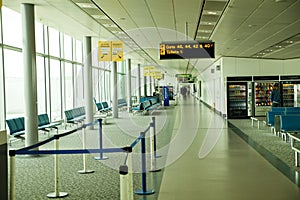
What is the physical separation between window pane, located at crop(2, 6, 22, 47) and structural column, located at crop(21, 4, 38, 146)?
3.02m

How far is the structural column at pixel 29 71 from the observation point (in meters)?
9.76

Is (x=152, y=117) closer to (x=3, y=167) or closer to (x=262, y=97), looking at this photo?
(x=3, y=167)

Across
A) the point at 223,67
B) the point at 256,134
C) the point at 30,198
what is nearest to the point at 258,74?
the point at 223,67

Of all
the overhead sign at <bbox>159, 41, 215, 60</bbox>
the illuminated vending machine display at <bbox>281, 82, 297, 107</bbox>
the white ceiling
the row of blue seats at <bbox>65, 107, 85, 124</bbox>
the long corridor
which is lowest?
the long corridor

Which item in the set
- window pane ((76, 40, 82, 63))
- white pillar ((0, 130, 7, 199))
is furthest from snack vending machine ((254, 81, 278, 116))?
white pillar ((0, 130, 7, 199))

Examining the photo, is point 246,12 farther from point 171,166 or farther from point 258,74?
point 258,74

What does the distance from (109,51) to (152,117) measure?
208 inches

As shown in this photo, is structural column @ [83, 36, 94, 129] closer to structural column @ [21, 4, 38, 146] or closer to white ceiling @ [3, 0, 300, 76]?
white ceiling @ [3, 0, 300, 76]

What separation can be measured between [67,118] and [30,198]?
33.7ft

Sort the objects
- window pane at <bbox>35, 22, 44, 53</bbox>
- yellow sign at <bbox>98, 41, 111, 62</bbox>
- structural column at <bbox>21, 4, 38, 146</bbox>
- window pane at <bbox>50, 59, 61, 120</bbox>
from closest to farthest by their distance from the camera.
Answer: structural column at <bbox>21, 4, 38, 146</bbox> < yellow sign at <bbox>98, 41, 111, 62</bbox> < window pane at <bbox>35, 22, 44, 53</bbox> < window pane at <bbox>50, 59, 61, 120</bbox>

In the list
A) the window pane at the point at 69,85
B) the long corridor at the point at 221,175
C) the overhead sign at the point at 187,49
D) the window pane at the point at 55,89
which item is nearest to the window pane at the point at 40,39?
the window pane at the point at 55,89

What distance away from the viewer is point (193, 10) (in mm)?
9555

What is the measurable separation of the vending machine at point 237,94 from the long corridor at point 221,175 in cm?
929

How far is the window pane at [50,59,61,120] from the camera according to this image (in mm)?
17492
